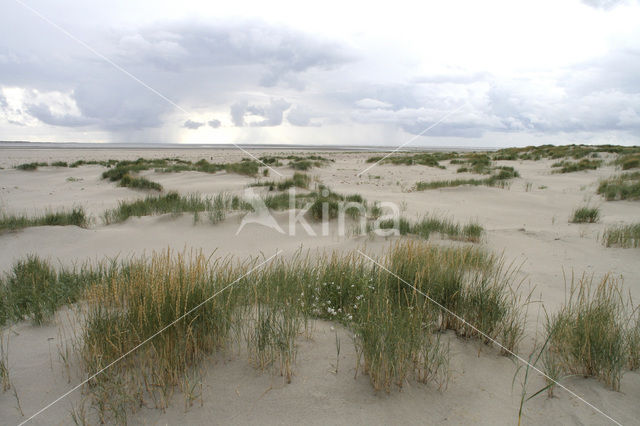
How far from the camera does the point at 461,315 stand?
9.82 ft

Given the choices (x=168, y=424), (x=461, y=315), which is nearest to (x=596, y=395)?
(x=461, y=315)

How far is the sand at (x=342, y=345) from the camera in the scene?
210 centimetres

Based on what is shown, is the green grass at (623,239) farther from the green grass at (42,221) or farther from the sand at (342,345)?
the green grass at (42,221)

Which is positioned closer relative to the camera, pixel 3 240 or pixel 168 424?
pixel 168 424

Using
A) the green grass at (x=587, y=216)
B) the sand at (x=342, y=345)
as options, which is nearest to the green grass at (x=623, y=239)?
the sand at (x=342, y=345)

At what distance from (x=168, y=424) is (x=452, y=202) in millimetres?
10897

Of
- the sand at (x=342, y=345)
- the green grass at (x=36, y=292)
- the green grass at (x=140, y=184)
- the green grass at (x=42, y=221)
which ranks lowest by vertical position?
the sand at (x=342, y=345)

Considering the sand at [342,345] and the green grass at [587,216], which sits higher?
the green grass at [587,216]

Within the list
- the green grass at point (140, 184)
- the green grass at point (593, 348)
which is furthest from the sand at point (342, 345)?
the green grass at point (140, 184)

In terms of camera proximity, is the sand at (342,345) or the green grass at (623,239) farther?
the green grass at (623,239)

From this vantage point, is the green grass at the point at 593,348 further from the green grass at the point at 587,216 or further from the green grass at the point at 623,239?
the green grass at the point at 587,216

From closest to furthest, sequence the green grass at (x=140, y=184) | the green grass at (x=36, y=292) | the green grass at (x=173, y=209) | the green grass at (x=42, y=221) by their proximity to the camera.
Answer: the green grass at (x=36, y=292) → the green grass at (x=42, y=221) → the green grass at (x=173, y=209) → the green grass at (x=140, y=184)

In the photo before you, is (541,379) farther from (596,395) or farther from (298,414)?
(298,414)

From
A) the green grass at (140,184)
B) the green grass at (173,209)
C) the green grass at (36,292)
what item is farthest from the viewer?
the green grass at (140,184)
